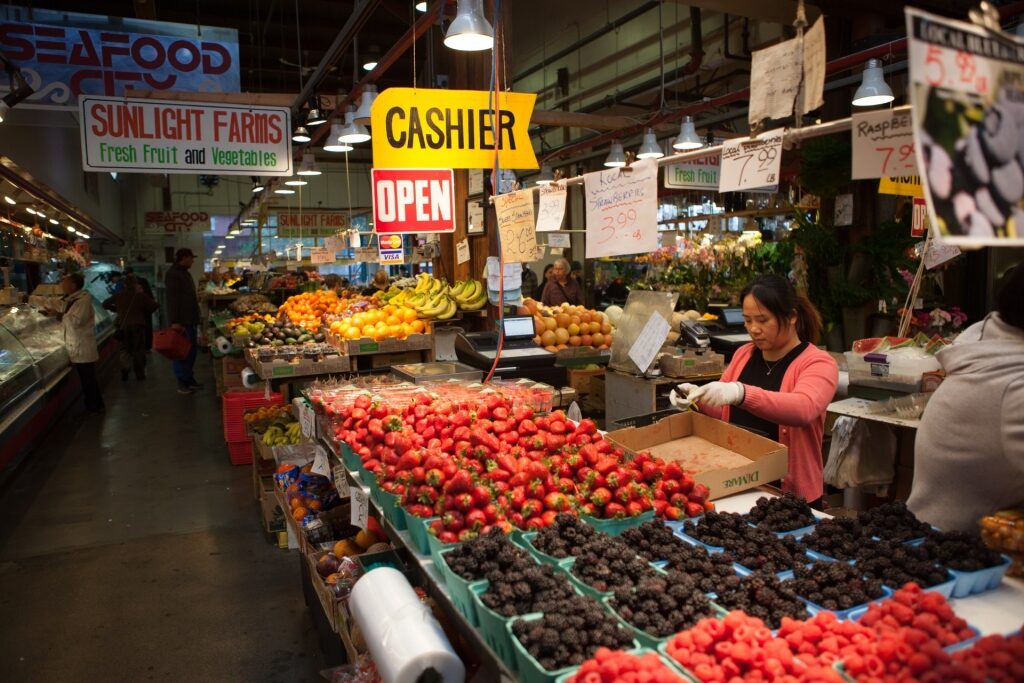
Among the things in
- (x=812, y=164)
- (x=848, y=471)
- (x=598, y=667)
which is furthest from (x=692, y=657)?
(x=812, y=164)

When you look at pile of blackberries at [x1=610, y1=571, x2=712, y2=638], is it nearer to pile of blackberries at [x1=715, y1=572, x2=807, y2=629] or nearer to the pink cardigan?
pile of blackberries at [x1=715, y1=572, x2=807, y2=629]

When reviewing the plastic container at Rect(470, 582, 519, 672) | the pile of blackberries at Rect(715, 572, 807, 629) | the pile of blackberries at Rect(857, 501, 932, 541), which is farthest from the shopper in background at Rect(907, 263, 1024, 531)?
the plastic container at Rect(470, 582, 519, 672)

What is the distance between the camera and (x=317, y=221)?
21.2 metres

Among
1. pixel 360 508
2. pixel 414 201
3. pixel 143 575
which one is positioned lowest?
pixel 143 575

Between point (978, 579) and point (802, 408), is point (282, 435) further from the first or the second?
point (978, 579)

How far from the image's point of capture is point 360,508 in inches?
115

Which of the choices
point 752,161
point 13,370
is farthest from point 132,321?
point 752,161

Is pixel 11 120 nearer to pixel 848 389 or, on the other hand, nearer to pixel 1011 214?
pixel 848 389

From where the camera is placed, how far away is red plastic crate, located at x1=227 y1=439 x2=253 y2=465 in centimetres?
712

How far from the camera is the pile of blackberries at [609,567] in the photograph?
5.80 ft

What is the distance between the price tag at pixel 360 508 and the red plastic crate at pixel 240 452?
4.59 metres

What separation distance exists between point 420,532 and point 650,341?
7.52 feet

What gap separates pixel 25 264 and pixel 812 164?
34.2 ft

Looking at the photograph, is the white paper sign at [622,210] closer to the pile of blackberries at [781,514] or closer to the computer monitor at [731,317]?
the pile of blackberries at [781,514]
